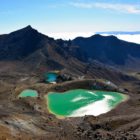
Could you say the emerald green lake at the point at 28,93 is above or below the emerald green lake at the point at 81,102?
below

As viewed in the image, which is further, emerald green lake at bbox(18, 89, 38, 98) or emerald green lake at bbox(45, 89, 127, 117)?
emerald green lake at bbox(18, 89, 38, 98)

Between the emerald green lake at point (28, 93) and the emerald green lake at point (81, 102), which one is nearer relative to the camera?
the emerald green lake at point (81, 102)

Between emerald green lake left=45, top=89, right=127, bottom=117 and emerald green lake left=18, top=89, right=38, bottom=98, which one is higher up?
emerald green lake left=45, top=89, right=127, bottom=117

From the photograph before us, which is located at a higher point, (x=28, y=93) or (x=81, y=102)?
(x=81, y=102)

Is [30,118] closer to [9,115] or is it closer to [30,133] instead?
[9,115]

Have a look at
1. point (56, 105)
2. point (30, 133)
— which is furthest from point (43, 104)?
point (30, 133)

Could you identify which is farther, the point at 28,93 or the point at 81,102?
the point at 28,93

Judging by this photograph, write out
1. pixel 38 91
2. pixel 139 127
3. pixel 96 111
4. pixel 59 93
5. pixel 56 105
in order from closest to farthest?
1. pixel 139 127
2. pixel 96 111
3. pixel 56 105
4. pixel 59 93
5. pixel 38 91

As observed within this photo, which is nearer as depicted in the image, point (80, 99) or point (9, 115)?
point (9, 115)
